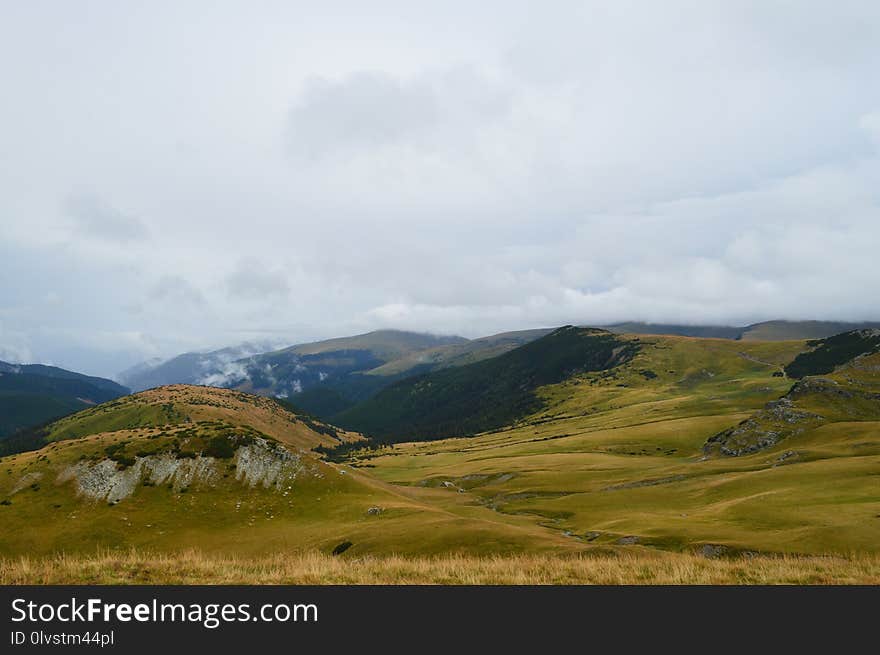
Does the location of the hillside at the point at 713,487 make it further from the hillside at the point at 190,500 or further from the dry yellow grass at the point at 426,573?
the dry yellow grass at the point at 426,573

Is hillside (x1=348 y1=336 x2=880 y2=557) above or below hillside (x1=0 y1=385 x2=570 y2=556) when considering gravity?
below

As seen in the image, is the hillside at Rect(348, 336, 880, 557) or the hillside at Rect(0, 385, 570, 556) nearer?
the hillside at Rect(348, 336, 880, 557)

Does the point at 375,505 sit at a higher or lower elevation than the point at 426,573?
lower

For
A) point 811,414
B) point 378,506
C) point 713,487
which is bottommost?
point 713,487

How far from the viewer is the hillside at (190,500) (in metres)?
54.1

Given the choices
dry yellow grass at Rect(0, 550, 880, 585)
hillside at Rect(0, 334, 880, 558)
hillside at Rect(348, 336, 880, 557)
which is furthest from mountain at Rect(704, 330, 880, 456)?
dry yellow grass at Rect(0, 550, 880, 585)

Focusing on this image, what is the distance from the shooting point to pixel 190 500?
64625mm

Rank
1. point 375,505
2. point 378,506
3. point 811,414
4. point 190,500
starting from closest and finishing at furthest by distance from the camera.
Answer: point 378,506
point 375,505
point 190,500
point 811,414

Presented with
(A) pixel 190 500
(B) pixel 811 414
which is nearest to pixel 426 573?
(A) pixel 190 500

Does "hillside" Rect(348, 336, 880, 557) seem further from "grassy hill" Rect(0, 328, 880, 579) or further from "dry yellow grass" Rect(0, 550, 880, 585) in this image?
"dry yellow grass" Rect(0, 550, 880, 585)

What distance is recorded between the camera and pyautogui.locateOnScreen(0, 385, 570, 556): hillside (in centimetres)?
5409

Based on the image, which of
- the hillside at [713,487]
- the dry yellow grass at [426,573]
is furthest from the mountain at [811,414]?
the dry yellow grass at [426,573]

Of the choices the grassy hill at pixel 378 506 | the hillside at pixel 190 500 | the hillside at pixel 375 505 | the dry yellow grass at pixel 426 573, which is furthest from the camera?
the hillside at pixel 190 500

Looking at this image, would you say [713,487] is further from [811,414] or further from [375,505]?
[811,414]
